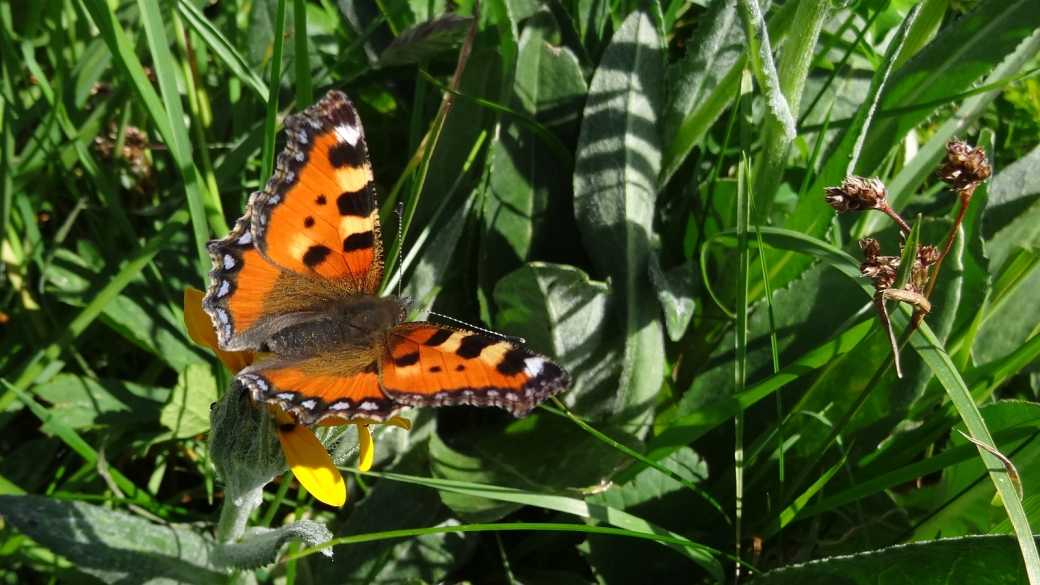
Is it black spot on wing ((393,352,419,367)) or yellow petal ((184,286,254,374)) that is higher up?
yellow petal ((184,286,254,374))

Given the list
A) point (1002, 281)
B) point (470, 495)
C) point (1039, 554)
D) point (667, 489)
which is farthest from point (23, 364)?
point (1002, 281)

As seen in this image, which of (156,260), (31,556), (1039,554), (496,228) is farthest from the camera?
(156,260)

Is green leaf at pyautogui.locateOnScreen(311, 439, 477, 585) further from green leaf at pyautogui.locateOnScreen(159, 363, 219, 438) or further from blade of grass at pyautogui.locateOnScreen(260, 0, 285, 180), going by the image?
blade of grass at pyautogui.locateOnScreen(260, 0, 285, 180)

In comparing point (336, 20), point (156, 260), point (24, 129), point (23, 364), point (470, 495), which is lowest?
point (470, 495)

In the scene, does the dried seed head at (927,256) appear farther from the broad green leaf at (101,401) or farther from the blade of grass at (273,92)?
the broad green leaf at (101,401)

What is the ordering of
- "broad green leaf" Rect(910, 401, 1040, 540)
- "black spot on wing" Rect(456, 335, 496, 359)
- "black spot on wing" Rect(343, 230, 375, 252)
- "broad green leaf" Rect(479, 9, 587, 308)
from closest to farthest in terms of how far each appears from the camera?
"black spot on wing" Rect(456, 335, 496, 359)
"broad green leaf" Rect(910, 401, 1040, 540)
"black spot on wing" Rect(343, 230, 375, 252)
"broad green leaf" Rect(479, 9, 587, 308)

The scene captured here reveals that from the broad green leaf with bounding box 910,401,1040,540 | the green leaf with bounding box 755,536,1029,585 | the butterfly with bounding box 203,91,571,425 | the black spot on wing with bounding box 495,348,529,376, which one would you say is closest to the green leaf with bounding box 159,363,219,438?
the butterfly with bounding box 203,91,571,425

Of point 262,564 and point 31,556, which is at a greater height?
point 31,556

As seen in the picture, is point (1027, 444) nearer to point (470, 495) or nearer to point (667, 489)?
point (667, 489)
